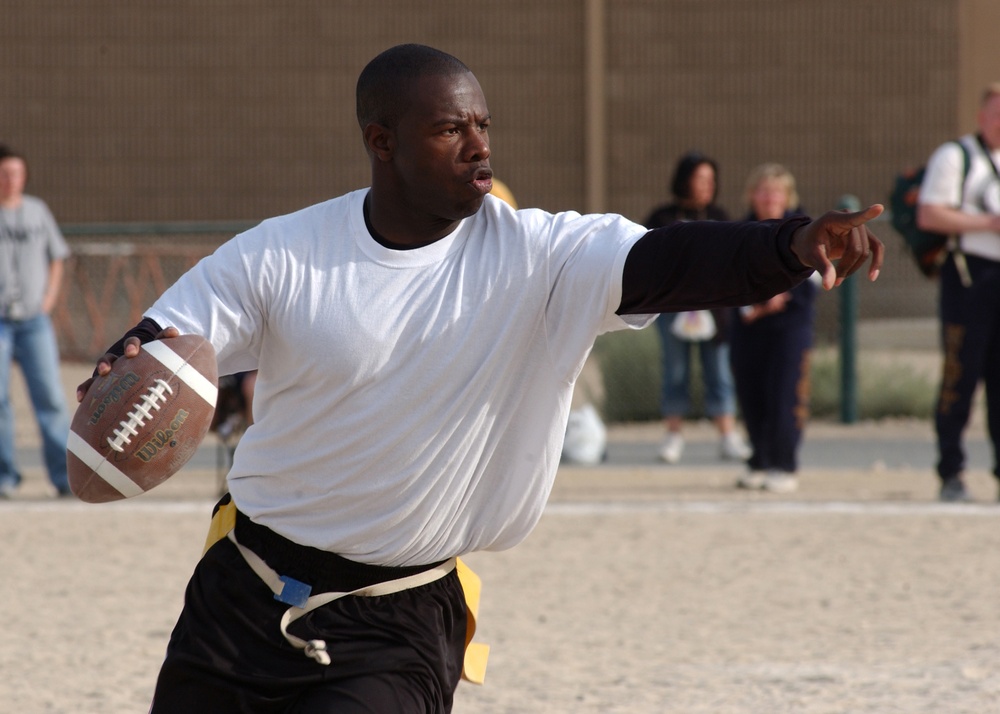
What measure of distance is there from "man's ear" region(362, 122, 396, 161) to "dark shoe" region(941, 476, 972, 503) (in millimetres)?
6385

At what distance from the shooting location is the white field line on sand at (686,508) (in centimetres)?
882

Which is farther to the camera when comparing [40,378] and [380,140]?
[40,378]

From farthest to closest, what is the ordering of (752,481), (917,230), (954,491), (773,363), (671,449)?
(671,449) < (752,481) < (773,363) < (954,491) < (917,230)

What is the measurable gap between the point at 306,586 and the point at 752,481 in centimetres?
673

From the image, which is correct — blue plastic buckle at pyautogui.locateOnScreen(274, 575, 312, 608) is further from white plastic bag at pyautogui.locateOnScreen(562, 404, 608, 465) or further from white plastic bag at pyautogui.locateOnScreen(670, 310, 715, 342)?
white plastic bag at pyautogui.locateOnScreen(562, 404, 608, 465)

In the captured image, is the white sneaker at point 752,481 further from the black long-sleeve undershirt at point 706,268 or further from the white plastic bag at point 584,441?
the black long-sleeve undershirt at point 706,268

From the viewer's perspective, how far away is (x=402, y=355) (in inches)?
121

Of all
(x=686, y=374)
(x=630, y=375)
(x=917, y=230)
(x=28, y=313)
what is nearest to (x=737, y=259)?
(x=917, y=230)

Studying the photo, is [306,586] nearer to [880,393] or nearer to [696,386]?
[696,386]

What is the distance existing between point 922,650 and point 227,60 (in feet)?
47.5

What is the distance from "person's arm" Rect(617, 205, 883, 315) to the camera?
9.27 ft

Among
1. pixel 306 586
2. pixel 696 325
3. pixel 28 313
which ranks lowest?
pixel 696 325

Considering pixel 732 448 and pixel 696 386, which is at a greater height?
pixel 732 448

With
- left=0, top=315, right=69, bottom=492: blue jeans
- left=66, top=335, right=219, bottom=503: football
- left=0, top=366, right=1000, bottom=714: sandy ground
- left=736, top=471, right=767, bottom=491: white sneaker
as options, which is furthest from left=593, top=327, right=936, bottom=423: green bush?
left=66, top=335, right=219, bottom=503: football
